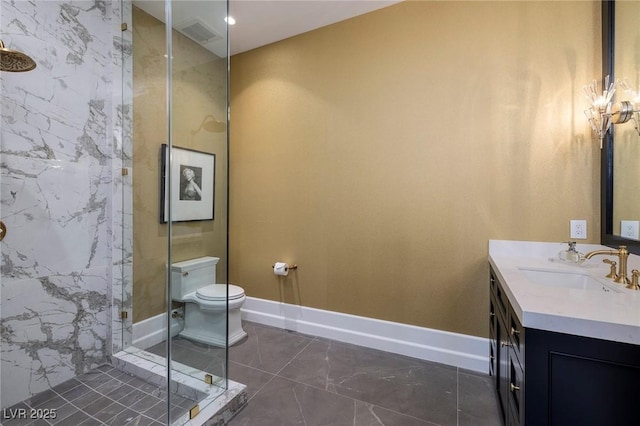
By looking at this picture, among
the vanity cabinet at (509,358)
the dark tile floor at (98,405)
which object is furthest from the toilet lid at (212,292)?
the vanity cabinet at (509,358)

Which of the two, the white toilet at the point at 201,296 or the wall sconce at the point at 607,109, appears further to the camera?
the white toilet at the point at 201,296

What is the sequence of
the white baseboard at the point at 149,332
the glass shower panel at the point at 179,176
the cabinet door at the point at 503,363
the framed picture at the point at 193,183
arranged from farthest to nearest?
the white baseboard at the point at 149,332 < the framed picture at the point at 193,183 < the glass shower panel at the point at 179,176 < the cabinet door at the point at 503,363

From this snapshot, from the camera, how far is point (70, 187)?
192 centimetres

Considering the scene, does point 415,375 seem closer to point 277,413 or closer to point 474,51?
point 277,413

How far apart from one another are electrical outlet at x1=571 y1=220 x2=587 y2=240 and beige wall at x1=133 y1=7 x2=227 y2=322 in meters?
2.41

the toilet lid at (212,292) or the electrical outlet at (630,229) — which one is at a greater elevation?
the electrical outlet at (630,229)

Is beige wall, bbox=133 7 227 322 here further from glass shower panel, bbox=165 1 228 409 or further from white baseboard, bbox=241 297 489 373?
white baseboard, bbox=241 297 489 373

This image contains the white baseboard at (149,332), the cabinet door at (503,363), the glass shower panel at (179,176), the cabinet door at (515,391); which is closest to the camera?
the cabinet door at (515,391)

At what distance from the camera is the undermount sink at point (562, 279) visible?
1.47 meters

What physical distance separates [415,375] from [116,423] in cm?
191

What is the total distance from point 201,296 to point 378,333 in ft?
4.97

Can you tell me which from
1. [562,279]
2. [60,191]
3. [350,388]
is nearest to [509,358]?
[562,279]

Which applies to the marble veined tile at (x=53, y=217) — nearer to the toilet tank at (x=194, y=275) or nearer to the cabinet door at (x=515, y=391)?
the toilet tank at (x=194, y=275)

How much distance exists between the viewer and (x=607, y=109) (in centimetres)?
161
